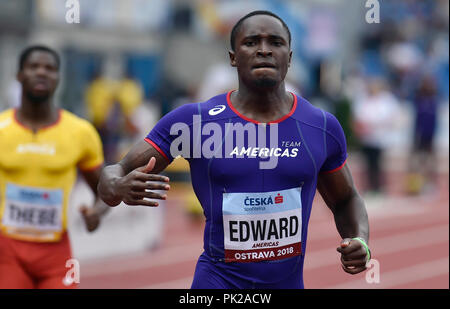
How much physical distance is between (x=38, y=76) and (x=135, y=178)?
190 cm

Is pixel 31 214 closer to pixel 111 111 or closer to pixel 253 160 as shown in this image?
pixel 253 160

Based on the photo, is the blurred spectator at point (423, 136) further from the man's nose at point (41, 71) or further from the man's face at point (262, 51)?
the man's face at point (262, 51)

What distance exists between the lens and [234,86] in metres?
10.2

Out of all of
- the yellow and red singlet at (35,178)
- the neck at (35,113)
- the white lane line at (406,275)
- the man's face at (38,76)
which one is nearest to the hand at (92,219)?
the yellow and red singlet at (35,178)

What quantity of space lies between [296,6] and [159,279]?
2272cm

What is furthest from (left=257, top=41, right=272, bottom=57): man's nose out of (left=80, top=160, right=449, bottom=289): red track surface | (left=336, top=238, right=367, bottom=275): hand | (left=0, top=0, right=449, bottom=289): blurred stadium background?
(left=80, top=160, right=449, bottom=289): red track surface

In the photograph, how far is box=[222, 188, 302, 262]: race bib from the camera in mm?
3348

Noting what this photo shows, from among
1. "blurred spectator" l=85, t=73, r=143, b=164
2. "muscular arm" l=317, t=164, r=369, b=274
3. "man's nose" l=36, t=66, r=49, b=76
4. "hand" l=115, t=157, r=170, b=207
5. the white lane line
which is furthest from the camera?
"blurred spectator" l=85, t=73, r=143, b=164

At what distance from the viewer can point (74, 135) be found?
4781mm

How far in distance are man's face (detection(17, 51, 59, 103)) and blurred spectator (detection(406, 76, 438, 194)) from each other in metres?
10.2

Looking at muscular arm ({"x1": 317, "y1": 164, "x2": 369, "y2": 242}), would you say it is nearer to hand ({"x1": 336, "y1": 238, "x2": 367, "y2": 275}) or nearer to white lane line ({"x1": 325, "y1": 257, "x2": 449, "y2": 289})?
hand ({"x1": 336, "y1": 238, "x2": 367, "y2": 275})

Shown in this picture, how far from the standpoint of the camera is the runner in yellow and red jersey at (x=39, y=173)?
14.9 ft

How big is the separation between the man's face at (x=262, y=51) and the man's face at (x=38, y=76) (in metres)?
1.74

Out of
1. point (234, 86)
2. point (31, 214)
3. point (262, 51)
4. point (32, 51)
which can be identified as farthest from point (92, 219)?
point (234, 86)
